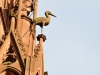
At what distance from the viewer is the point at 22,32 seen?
79.4ft

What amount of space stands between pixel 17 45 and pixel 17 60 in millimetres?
771

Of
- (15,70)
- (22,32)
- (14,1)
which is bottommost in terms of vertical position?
(15,70)

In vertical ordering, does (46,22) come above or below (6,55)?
above

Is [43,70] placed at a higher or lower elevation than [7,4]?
lower

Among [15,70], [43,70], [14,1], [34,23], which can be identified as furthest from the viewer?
[14,1]

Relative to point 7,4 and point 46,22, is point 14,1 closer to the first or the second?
point 7,4

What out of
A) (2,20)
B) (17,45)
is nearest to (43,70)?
(17,45)

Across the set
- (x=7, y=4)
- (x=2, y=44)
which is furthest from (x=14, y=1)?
(x=2, y=44)

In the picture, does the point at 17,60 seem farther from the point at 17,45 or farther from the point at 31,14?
the point at 31,14

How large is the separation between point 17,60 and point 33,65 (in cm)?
67

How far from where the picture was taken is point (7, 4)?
2656cm

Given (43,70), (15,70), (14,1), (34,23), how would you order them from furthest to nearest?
1. (14,1)
2. (34,23)
3. (43,70)
4. (15,70)

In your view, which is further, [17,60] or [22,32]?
[22,32]

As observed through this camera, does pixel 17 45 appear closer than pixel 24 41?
Yes
